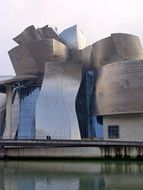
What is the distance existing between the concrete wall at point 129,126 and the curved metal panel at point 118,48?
7.60 meters

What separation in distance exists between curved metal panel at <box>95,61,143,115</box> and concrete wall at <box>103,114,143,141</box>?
1.83m

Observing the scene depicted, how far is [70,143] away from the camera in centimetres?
3788

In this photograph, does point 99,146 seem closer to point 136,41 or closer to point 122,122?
point 122,122

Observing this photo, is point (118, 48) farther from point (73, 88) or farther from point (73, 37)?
point (73, 37)

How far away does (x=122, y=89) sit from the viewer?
47.3 meters

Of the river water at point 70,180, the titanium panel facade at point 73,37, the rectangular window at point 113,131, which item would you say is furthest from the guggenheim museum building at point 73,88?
the river water at point 70,180

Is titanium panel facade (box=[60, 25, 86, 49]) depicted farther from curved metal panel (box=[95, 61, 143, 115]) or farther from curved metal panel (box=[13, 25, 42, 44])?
curved metal panel (box=[95, 61, 143, 115])

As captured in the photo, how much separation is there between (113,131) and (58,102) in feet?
25.6

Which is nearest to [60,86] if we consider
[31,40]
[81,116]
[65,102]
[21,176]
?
[65,102]

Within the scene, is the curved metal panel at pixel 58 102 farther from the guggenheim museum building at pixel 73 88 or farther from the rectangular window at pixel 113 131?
the rectangular window at pixel 113 131

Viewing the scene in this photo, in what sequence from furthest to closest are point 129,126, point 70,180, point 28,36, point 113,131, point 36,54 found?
point 28,36 → point 36,54 → point 113,131 → point 129,126 → point 70,180

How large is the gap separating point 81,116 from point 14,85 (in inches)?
410

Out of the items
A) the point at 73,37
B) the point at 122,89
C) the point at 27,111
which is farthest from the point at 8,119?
the point at 122,89

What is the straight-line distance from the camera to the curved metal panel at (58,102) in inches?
1943
